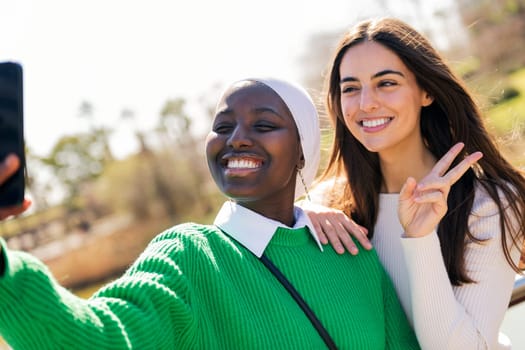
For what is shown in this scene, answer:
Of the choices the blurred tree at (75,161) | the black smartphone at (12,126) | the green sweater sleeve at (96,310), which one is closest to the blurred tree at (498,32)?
the blurred tree at (75,161)

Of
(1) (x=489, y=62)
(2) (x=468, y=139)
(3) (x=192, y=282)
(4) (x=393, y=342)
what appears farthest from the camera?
(1) (x=489, y=62)

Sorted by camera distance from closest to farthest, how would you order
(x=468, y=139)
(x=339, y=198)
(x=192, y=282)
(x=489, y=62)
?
(x=192, y=282), (x=468, y=139), (x=339, y=198), (x=489, y=62)

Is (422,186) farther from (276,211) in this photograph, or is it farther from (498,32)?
(498,32)

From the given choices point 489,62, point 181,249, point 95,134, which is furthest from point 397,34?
point 95,134

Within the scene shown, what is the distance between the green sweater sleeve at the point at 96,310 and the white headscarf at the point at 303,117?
30.6 inches

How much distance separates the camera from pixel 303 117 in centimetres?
220

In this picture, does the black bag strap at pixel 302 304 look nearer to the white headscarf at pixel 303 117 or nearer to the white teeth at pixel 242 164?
the white teeth at pixel 242 164

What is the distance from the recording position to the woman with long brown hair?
230cm

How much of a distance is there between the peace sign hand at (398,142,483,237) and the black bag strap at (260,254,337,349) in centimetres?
62

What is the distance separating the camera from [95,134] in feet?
103

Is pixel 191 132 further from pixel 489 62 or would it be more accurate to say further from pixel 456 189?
pixel 456 189

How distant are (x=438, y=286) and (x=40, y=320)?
1518mm

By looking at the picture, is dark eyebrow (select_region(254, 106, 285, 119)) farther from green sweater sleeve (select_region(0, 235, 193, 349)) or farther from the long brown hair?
the long brown hair

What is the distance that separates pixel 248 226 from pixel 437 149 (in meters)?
1.40
